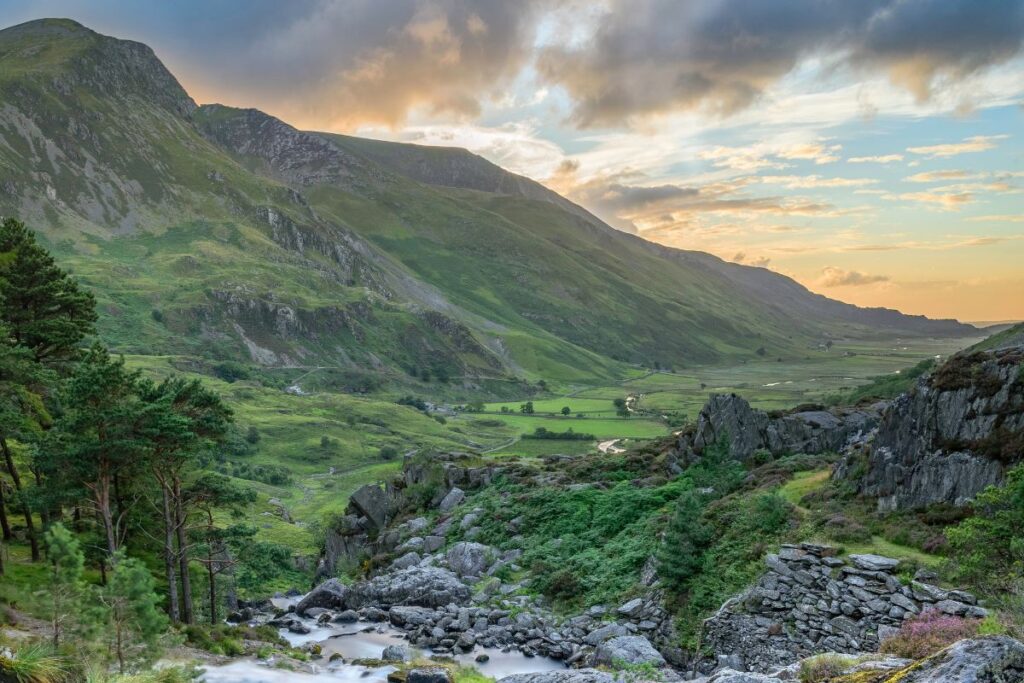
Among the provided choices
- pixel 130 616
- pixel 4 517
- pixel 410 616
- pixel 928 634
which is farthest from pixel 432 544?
pixel 928 634

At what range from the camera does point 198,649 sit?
35.4 metres

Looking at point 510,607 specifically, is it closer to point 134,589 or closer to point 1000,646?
point 134,589

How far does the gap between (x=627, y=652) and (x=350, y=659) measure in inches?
654

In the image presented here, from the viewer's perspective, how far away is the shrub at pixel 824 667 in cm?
1462

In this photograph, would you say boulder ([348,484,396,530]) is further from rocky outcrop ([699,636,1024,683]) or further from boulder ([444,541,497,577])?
rocky outcrop ([699,636,1024,683])

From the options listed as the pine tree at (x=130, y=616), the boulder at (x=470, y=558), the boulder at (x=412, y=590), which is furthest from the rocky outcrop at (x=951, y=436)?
the pine tree at (x=130, y=616)

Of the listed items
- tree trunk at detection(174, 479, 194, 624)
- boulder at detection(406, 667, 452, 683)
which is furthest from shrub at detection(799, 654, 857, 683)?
tree trunk at detection(174, 479, 194, 624)

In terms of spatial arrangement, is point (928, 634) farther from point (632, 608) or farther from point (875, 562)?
point (632, 608)

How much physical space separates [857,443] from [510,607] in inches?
1196

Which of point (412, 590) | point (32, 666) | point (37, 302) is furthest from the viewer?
point (412, 590)

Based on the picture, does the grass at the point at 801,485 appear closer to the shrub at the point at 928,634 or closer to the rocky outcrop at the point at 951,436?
the rocky outcrop at the point at 951,436

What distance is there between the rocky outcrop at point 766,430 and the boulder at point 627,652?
23933mm

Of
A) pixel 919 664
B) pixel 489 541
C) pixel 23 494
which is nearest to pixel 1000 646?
pixel 919 664

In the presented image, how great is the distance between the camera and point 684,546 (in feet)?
125
